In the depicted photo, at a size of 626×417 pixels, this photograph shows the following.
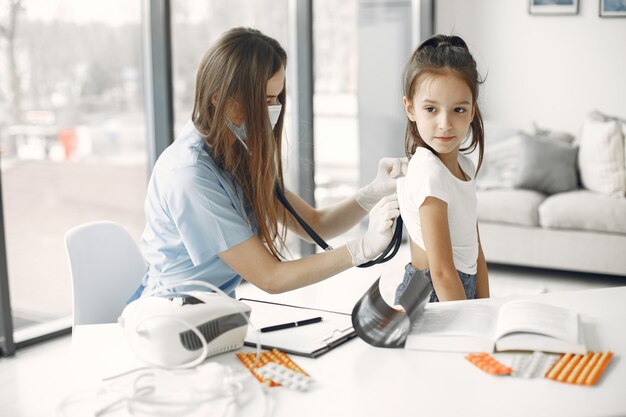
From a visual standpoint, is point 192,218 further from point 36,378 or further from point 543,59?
point 543,59

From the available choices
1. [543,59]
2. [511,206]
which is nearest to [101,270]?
[511,206]

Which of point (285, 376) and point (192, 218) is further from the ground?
point (192, 218)

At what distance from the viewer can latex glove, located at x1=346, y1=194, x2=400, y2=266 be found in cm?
173

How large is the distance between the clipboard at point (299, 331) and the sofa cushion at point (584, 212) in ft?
8.92

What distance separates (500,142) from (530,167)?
381 mm

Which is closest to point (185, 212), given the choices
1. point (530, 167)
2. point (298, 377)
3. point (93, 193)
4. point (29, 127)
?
point (298, 377)

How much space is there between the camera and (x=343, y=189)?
16.0 ft

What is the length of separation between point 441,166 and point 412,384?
2.33ft

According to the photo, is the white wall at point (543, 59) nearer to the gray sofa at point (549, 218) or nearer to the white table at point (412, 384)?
the gray sofa at point (549, 218)

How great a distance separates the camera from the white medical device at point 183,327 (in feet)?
A: 4.23

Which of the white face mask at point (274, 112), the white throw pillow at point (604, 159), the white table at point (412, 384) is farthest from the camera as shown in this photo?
the white throw pillow at point (604, 159)

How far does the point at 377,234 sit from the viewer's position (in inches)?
69.3

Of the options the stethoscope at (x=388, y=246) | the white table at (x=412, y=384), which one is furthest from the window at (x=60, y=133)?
the white table at (x=412, y=384)

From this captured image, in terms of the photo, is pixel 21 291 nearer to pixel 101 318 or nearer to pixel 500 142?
pixel 101 318
